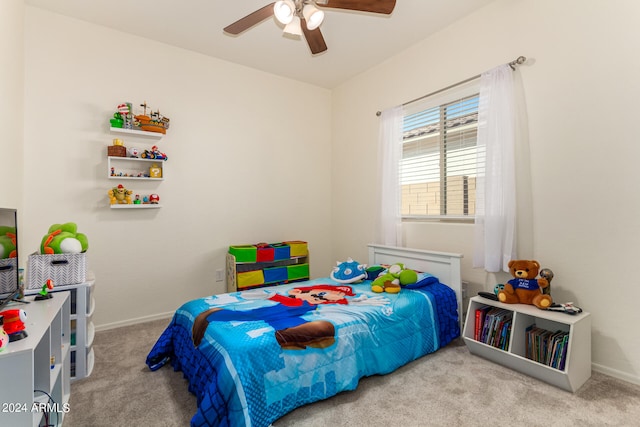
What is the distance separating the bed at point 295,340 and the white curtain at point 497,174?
0.31 m

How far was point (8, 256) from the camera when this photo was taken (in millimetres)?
1613

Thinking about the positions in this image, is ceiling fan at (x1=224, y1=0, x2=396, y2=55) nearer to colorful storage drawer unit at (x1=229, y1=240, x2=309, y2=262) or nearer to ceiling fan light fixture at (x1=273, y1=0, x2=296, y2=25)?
ceiling fan light fixture at (x1=273, y1=0, x2=296, y2=25)

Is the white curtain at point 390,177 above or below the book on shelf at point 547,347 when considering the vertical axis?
above

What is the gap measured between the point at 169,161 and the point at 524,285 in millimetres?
3363

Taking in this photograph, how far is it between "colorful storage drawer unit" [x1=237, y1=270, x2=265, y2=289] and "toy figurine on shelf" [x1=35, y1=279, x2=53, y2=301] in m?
1.67

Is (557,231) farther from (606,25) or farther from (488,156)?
(606,25)

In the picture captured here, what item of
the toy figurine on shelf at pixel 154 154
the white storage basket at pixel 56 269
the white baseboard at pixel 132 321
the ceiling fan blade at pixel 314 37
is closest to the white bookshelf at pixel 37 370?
the white storage basket at pixel 56 269

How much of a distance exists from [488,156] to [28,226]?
3.86 metres

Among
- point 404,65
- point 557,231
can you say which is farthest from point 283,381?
point 404,65

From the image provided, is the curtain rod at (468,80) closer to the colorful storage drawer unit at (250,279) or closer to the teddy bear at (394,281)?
the teddy bear at (394,281)

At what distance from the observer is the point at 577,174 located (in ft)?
7.36

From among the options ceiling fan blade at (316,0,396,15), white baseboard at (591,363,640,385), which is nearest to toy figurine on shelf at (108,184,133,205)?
ceiling fan blade at (316,0,396,15)

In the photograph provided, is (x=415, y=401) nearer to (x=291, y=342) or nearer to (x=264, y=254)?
(x=291, y=342)

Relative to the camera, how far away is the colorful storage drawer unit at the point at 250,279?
338 cm
